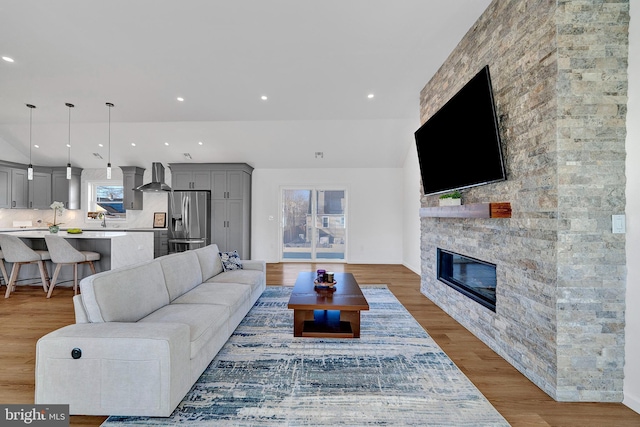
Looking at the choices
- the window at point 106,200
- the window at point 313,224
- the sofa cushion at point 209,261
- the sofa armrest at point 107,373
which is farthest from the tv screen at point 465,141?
the window at point 106,200

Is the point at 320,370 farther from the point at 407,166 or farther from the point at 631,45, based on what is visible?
the point at 407,166

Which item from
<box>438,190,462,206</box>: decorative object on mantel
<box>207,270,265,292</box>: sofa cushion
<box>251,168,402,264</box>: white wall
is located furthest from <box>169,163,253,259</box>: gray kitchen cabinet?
<box>438,190,462,206</box>: decorative object on mantel

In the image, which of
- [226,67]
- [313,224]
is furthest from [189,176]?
[226,67]

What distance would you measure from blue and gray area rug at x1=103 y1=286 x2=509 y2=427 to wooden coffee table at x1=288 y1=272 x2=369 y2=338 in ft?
0.28

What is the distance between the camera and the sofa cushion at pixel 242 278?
3.44 metres

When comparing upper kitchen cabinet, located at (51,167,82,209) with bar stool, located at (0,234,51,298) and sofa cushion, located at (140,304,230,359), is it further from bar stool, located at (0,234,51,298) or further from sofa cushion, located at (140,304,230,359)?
sofa cushion, located at (140,304,230,359)

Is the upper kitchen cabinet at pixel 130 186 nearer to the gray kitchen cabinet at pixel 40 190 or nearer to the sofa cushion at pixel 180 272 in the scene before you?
the gray kitchen cabinet at pixel 40 190

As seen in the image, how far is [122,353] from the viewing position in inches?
64.9

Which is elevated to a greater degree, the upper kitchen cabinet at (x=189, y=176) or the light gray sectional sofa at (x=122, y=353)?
the upper kitchen cabinet at (x=189, y=176)

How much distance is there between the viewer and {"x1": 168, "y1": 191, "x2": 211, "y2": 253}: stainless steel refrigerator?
6.64 meters

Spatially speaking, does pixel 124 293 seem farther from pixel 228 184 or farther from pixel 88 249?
pixel 228 184

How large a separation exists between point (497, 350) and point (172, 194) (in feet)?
21.8

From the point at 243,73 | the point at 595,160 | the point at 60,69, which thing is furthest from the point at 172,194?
the point at 595,160

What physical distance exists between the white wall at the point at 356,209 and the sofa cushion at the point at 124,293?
4.71 meters
